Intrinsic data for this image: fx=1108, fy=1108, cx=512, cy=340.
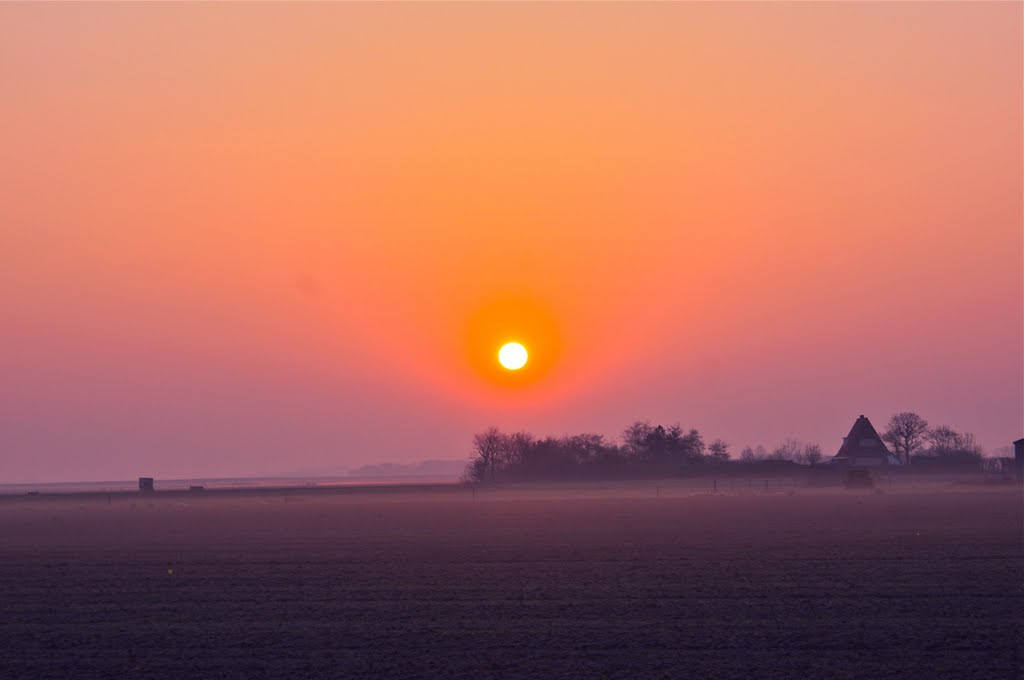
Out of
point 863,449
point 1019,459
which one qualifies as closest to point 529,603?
point 1019,459

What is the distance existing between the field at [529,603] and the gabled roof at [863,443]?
8426 centimetres

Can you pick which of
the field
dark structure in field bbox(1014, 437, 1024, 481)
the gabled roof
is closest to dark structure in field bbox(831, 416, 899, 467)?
the gabled roof

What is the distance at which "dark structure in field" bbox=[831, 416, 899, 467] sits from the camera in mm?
125500

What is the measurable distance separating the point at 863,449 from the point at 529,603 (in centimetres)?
11278

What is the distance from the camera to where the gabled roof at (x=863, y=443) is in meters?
128

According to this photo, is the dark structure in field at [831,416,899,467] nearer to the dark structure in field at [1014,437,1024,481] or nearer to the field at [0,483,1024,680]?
the dark structure in field at [1014,437,1024,481]

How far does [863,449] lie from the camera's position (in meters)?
128

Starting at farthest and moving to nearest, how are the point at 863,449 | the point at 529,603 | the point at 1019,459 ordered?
the point at 863,449, the point at 1019,459, the point at 529,603

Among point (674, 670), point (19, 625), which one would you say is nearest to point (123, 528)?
point (19, 625)

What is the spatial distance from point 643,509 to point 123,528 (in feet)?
89.4

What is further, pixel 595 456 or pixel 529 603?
pixel 595 456

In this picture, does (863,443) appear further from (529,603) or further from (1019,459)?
(529,603)

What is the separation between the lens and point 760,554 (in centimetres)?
Answer: 3238

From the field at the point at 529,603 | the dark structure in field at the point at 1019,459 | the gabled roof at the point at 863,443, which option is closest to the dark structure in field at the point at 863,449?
the gabled roof at the point at 863,443
